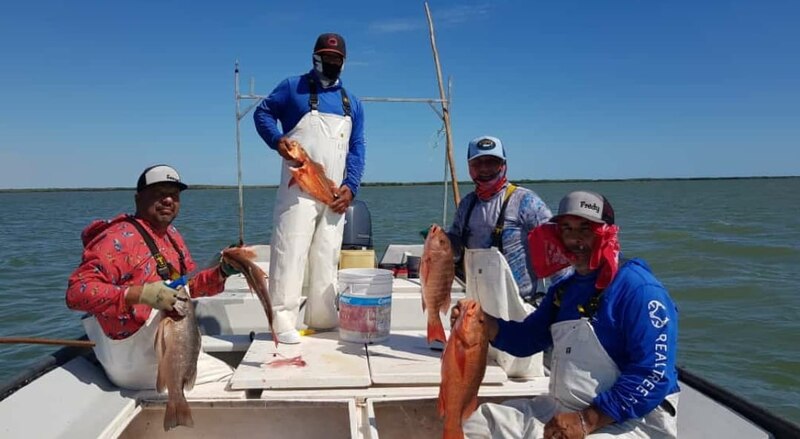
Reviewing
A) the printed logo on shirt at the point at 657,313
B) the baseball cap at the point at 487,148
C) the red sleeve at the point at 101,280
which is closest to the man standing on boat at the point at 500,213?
the baseball cap at the point at 487,148

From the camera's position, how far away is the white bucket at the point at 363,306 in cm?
472

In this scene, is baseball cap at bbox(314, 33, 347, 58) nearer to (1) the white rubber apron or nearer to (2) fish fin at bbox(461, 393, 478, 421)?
(1) the white rubber apron

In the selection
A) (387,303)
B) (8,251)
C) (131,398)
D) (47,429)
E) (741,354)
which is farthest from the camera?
(8,251)

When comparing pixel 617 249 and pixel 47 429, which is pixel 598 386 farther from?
pixel 47 429

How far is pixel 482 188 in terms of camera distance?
4.42m

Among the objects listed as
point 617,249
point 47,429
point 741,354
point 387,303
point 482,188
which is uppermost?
point 482,188

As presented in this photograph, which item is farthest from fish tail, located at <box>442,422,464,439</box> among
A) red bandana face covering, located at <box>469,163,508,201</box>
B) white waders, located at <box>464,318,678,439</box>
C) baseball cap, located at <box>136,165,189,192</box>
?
baseball cap, located at <box>136,165,189,192</box>

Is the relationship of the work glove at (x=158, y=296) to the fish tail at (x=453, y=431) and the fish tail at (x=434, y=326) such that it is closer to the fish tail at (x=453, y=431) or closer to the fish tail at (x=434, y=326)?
the fish tail at (x=434, y=326)

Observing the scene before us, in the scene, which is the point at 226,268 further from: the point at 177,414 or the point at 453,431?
the point at 453,431

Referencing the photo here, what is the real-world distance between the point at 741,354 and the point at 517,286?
25.4ft

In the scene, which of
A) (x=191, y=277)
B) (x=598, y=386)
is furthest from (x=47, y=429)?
(x=598, y=386)

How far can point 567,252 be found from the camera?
10.1 ft

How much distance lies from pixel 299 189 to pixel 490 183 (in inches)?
62.9

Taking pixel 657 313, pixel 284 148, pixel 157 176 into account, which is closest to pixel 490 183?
pixel 284 148
